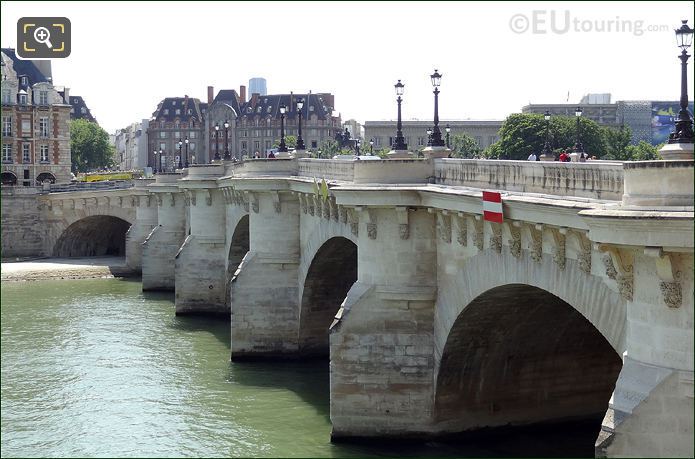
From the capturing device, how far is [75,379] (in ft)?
104

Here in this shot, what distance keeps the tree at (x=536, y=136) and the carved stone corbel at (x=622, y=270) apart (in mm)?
62857

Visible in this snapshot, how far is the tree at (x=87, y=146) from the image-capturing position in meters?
129

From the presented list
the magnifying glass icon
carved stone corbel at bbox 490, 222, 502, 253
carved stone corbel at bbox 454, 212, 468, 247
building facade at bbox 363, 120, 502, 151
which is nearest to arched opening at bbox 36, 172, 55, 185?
building facade at bbox 363, 120, 502, 151

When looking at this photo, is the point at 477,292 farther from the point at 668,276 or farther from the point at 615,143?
the point at 615,143

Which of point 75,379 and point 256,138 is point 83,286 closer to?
point 75,379

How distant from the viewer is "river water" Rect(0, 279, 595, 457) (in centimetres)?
2355

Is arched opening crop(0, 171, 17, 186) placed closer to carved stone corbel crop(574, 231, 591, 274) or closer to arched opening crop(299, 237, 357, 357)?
arched opening crop(299, 237, 357, 357)

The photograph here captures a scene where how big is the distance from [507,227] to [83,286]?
1802 inches

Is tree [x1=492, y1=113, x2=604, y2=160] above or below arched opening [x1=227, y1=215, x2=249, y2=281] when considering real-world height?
above

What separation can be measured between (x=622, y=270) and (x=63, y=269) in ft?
188

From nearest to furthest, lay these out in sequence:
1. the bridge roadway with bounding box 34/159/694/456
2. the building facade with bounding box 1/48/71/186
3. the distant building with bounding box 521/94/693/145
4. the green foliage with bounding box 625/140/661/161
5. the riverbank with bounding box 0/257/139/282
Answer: the bridge roadway with bounding box 34/159/694/456
the riverbank with bounding box 0/257/139/282
the green foliage with bounding box 625/140/661/161
the building facade with bounding box 1/48/71/186
the distant building with bounding box 521/94/693/145

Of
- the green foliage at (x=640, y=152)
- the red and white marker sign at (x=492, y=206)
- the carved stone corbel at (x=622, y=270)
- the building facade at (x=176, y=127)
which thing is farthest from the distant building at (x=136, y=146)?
the carved stone corbel at (x=622, y=270)

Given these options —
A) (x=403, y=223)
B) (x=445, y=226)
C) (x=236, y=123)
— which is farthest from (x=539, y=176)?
(x=236, y=123)

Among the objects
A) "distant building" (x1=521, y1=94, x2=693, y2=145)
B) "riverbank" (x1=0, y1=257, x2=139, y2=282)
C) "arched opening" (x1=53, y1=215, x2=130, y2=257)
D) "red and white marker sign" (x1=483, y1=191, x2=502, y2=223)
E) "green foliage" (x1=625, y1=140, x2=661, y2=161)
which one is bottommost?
"riverbank" (x1=0, y1=257, x2=139, y2=282)
